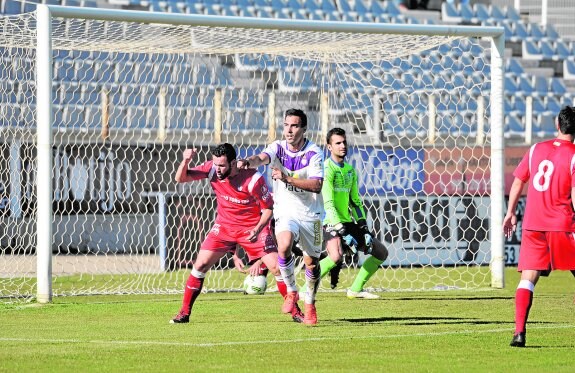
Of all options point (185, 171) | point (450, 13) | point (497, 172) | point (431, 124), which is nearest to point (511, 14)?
point (450, 13)

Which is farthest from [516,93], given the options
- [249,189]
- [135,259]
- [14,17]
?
[249,189]

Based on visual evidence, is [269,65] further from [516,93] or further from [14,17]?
[14,17]

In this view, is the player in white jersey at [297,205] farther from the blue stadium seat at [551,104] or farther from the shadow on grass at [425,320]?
the blue stadium seat at [551,104]

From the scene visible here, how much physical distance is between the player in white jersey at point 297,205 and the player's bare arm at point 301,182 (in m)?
0.01

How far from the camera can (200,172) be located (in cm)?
1085

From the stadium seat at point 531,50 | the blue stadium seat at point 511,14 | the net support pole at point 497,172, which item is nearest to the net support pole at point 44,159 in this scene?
the net support pole at point 497,172

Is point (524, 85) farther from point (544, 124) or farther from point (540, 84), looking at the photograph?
point (544, 124)

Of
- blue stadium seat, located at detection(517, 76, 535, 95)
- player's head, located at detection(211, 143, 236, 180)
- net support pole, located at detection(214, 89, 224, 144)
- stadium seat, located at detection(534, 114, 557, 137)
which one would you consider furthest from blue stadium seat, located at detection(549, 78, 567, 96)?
player's head, located at detection(211, 143, 236, 180)

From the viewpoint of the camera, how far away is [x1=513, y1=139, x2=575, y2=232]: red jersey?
901 centimetres

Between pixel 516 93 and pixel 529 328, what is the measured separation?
1899cm

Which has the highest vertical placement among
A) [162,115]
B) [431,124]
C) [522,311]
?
[162,115]

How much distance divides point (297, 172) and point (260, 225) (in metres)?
0.64

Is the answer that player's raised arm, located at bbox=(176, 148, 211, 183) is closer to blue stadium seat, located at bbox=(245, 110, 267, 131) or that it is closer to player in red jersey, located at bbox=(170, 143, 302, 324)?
player in red jersey, located at bbox=(170, 143, 302, 324)

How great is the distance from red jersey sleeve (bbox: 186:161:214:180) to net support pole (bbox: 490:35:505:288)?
5480mm
